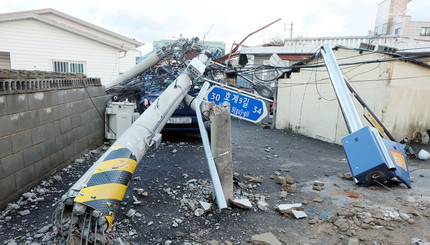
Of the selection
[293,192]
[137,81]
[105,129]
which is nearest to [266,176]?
[293,192]

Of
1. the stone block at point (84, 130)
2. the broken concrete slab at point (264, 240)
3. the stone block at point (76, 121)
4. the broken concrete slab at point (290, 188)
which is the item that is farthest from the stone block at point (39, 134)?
the broken concrete slab at point (290, 188)

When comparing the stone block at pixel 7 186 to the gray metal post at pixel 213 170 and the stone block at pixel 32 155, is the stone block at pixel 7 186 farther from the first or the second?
the gray metal post at pixel 213 170

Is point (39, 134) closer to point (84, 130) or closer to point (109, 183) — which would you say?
point (84, 130)

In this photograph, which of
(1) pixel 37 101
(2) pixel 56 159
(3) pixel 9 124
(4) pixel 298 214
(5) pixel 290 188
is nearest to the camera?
(3) pixel 9 124

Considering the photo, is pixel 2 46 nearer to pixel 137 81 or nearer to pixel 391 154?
pixel 137 81

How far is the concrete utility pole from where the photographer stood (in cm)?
367

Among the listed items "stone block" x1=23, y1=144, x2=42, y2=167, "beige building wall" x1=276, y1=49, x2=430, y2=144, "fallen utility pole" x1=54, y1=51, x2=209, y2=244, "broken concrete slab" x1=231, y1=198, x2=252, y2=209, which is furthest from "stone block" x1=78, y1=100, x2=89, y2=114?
"beige building wall" x1=276, y1=49, x2=430, y2=144

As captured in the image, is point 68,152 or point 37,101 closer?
point 37,101

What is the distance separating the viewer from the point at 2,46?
11.4 metres

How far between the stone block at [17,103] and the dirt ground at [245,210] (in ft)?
4.02

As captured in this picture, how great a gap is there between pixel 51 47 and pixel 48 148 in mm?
9956

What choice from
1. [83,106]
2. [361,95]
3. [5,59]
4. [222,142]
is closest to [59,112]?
[83,106]

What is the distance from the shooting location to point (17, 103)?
3.67m

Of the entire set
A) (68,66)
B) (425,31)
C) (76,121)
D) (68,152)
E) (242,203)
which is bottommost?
(242,203)
